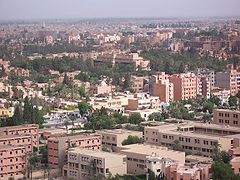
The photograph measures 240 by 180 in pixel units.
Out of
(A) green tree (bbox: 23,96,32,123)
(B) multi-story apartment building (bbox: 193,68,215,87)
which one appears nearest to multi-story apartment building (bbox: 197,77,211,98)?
(B) multi-story apartment building (bbox: 193,68,215,87)

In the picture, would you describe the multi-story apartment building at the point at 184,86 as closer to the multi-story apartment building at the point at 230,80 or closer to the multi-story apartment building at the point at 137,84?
the multi-story apartment building at the point at 230,80

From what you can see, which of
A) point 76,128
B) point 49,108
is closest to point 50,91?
point 49,108

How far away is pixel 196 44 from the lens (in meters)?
22.3

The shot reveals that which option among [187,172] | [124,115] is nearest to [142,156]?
[187,172]

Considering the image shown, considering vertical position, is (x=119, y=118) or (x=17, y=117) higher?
(x=17, y=117)

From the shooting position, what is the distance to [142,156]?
712cm

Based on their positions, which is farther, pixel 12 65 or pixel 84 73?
pixel 12 65

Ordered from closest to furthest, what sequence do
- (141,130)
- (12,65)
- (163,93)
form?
(141,130) < (163,93) < (12,65)

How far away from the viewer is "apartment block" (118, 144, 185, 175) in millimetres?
7047

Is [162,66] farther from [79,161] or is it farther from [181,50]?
[79,161]

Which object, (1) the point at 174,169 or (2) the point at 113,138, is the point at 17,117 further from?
(1) the point at 174,169

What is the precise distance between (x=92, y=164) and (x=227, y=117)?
9.42ft

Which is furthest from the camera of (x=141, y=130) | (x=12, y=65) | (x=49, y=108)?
(x=12, y=65)

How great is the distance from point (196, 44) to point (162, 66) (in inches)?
221
